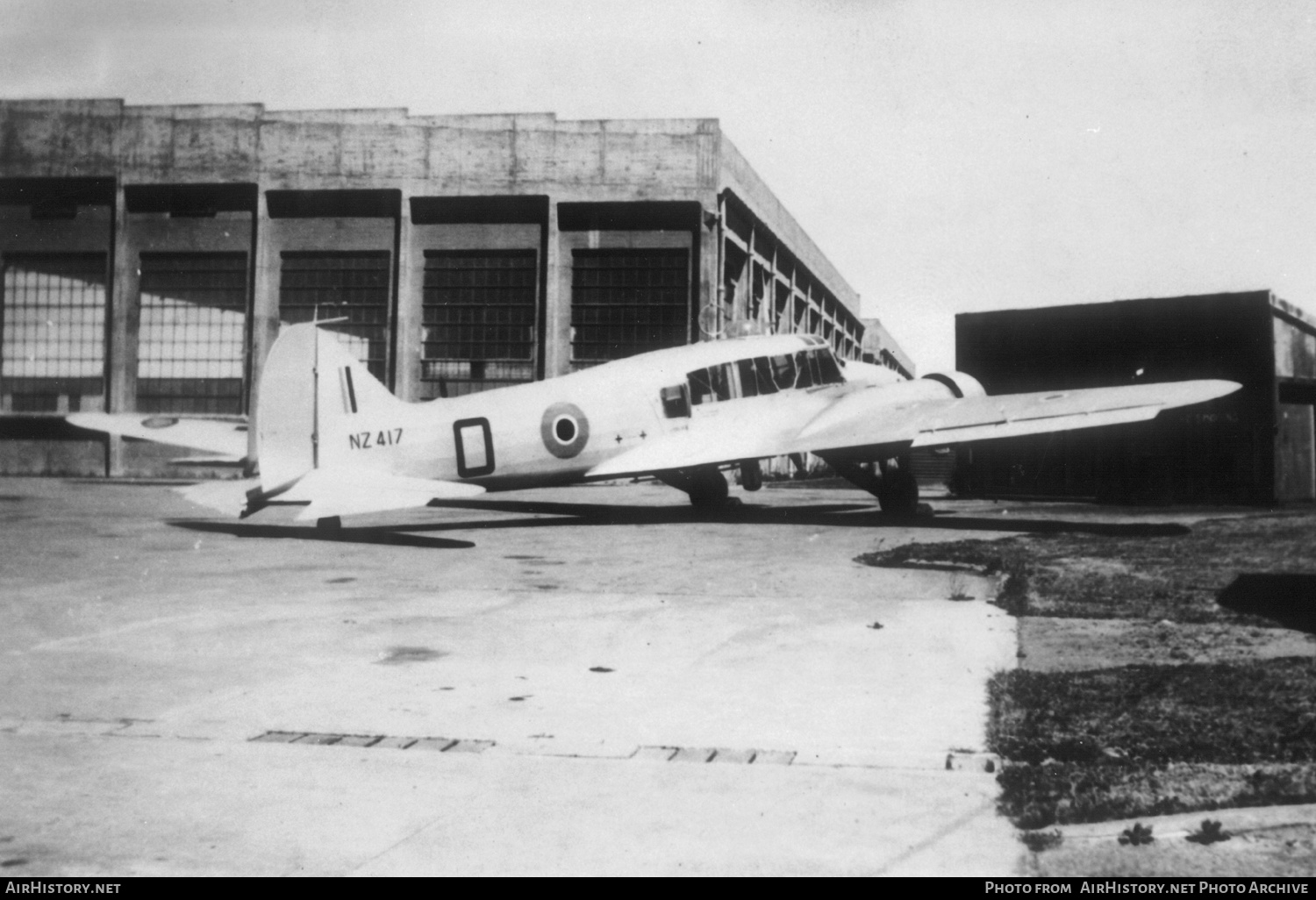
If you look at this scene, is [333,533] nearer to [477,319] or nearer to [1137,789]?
[1137,789]

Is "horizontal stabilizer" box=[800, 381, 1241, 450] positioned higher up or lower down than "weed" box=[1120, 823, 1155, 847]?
higher up

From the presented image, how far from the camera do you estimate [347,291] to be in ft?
139

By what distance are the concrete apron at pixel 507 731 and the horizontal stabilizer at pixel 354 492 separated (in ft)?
9.14

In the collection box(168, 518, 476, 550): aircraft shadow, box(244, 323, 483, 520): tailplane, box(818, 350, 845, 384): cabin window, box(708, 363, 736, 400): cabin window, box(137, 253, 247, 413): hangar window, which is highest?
box(137, 253, 247, 413): hangar window

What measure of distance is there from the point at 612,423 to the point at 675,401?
4.06ft

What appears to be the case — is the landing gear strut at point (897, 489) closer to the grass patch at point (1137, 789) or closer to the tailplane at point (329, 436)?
the tailplane at point (329, 436)

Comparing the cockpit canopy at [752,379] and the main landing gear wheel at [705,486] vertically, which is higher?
the cockpit canopy at [752,379]

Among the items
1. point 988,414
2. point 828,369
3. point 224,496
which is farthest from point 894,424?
point 224,496

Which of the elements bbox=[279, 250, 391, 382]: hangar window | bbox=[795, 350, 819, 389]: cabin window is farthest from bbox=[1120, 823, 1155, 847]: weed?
bbox=[279, 250, 391, 382]: hangar window

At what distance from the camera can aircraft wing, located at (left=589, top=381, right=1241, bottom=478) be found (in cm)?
1585

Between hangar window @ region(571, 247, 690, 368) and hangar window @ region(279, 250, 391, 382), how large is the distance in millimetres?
7390

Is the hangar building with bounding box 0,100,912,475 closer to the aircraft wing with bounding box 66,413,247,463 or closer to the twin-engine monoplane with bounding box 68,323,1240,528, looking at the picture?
the twin-engine monoplane with bounding box 68,323,1240,528

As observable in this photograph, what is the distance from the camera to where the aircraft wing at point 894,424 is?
1585 cm

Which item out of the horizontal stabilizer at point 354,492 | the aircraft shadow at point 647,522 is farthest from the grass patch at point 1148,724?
the horizontal stabilizer at point 354,492
